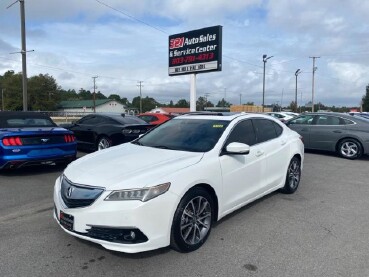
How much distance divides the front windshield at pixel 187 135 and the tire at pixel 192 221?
2.31ft

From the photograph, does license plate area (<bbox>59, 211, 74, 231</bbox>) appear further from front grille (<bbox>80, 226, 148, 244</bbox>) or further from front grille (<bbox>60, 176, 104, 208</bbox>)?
front grille (<bbox>80, 226, 148, 244</bbox>)

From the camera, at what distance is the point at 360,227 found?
4676 mm

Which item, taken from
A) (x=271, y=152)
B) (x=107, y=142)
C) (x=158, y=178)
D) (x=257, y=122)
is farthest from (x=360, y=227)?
(x=107, y=142)

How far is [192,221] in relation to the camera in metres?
3.85

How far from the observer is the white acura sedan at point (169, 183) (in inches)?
132

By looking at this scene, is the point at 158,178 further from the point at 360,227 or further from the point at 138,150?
the point at 360,227

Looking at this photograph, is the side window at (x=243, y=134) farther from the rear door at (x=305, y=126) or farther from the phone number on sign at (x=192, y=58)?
the phone number on sign at (x=192, y=58)

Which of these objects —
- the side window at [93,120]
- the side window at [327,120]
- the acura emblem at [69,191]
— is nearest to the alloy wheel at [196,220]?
the acura emblem at [69,191]

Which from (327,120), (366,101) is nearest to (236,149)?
(327,120)

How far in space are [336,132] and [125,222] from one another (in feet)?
32.8

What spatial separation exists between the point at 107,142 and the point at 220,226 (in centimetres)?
656

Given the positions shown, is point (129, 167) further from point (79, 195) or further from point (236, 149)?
point (236, 149)

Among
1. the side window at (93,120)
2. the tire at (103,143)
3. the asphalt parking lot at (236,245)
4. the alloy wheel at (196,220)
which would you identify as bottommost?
the asphalt parking lot at (236,245)

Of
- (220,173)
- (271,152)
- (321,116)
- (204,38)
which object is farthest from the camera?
(204,38)
